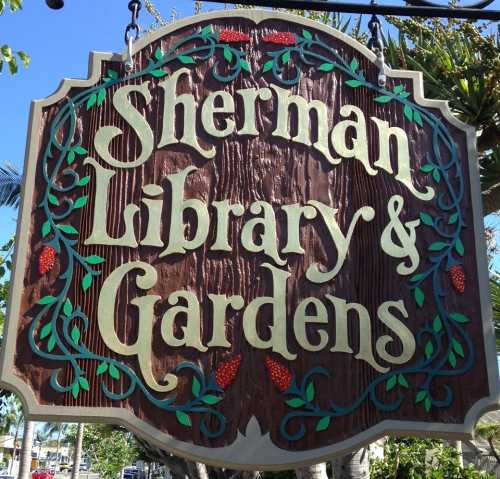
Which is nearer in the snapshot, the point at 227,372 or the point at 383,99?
the point at 227,372

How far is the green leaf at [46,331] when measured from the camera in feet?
7.49

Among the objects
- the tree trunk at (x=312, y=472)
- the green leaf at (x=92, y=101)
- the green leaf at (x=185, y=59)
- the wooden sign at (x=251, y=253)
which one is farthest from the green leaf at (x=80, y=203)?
the tree trunk at (x=312, y=472)

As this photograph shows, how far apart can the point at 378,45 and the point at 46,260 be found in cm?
173

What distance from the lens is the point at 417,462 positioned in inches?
274

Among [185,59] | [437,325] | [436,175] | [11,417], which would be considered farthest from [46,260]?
[11,417]

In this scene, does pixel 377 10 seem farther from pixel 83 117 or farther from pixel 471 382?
pixel 471 382

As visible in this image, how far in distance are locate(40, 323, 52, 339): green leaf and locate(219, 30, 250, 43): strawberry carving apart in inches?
56.7

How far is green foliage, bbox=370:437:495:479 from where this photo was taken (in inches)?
264

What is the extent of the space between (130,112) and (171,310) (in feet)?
2.89

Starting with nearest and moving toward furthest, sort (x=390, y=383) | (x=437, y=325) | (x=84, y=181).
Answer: (x=390, y=383), (x=437, y=325), (x=84, y=181)

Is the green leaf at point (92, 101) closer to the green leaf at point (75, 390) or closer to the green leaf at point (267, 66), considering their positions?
the green leaf at point (267, 66)

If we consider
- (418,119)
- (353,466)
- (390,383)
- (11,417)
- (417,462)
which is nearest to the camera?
(390,383)

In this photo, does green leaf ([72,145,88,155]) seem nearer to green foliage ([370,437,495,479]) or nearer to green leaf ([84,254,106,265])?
green leaf ([84,254,106,265])

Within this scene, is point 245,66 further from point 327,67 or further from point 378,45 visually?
point 378,45
